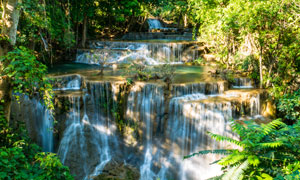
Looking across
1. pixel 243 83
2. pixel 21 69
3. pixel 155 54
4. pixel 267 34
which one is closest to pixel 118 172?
pixel 21 69

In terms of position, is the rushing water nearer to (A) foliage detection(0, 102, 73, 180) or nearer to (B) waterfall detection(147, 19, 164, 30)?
(A) foliage detection(0, 102, 73, 180)

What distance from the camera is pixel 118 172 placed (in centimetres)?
851

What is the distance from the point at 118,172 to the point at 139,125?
1.83 meters

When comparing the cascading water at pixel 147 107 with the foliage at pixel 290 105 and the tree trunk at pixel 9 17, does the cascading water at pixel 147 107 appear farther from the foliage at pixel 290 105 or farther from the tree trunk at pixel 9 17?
the tree trunk at pixel 9 17

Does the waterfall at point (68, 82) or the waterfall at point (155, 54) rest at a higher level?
the waterfall at point (155, 54)

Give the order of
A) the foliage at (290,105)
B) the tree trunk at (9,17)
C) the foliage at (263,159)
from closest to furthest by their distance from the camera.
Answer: the foliage at (263,159) → the tree trunk at (9,17) → the foliage at (290,105)

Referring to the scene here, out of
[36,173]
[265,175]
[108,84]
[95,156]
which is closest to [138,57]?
[108,84]

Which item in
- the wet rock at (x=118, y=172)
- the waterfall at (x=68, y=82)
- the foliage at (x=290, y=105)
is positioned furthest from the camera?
the waterfall at (x=68, y=82)

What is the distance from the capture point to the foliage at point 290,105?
8906 mm

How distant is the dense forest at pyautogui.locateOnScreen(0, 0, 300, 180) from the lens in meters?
3.93

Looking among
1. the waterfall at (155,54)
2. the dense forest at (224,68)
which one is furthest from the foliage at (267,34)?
the waterfall at (155,54)

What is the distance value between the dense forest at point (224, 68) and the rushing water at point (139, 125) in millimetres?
345

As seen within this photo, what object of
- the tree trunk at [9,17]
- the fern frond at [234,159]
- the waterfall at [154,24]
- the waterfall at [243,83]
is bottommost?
the fern frond at [234,159]

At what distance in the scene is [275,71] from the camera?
10.8 meters
